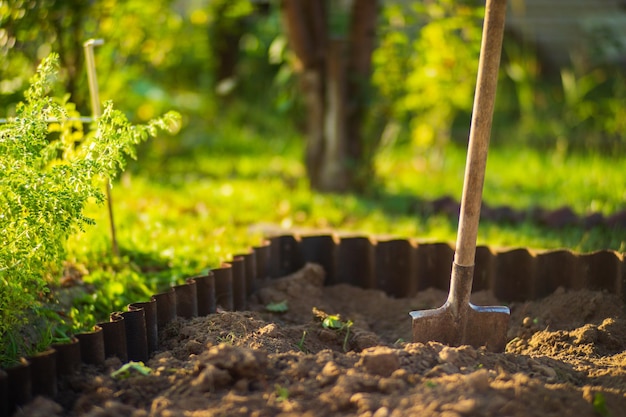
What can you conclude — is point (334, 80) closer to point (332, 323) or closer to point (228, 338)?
point (332, 323)

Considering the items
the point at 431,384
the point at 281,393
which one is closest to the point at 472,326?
the point at 431,384

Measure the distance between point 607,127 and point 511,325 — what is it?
4.26 meters

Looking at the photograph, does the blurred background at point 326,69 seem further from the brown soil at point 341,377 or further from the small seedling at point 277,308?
the brown soil at point 341,377

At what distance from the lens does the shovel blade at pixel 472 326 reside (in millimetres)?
2809

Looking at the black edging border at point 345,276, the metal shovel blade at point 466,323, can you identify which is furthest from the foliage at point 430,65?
the metal shovel blade at point 466,323

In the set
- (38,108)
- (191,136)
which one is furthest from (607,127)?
(38,108)

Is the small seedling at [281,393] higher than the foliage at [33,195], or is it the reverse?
the foliage at [33,195]

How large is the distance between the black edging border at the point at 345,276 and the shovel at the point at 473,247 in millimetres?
448

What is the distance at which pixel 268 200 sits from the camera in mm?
5219

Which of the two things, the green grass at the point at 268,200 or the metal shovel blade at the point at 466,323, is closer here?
the metal shovel blade at the point at 466,323

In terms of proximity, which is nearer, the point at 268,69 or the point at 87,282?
the point at 87,282

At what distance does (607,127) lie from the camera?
6.83m

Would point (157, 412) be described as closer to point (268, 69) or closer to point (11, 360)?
point (11, 360)

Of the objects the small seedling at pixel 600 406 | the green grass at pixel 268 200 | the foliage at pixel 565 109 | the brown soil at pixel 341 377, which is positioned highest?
the foliage at pixel 565 109
